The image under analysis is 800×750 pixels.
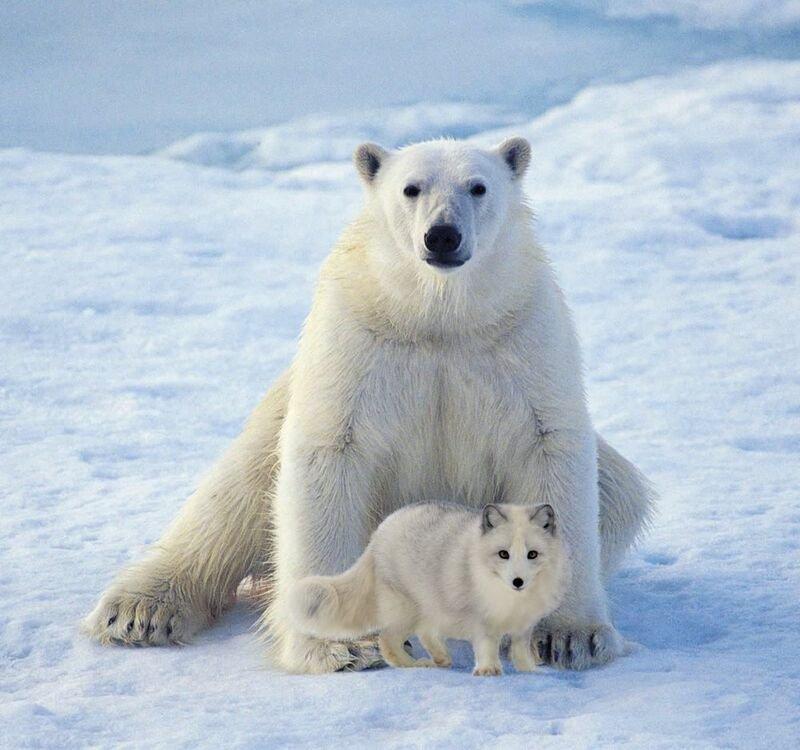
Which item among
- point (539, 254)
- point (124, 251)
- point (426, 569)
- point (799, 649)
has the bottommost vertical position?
point (799, 649)

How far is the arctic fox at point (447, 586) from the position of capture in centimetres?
330

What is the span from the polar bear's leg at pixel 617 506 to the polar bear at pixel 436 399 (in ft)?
1.77

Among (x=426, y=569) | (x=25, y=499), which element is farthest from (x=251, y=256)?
(x=426, y=569)

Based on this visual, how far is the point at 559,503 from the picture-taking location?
160 inches

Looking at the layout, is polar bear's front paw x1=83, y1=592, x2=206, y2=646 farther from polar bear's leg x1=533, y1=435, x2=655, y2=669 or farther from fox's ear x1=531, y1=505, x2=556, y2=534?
fox's ear x1=531, y1=505, x2=556, y2=534

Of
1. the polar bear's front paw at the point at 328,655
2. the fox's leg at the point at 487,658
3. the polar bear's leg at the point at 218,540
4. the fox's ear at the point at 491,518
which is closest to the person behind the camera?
the fox's ear at the point at 491,518

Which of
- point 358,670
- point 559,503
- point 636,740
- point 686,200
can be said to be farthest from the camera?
point 686,200

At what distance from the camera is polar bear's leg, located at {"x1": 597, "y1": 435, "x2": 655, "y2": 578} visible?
4.77 metres

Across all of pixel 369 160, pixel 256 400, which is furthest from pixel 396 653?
pixel 256 400

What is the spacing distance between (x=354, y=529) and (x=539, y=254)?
1.08 m

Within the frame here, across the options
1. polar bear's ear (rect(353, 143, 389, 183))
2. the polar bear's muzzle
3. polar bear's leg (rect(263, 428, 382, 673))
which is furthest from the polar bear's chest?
polar bear's ear (rect(353, 143, 389, 183))

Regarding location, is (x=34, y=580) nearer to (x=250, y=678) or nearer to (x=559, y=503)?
(x=250, y=678)

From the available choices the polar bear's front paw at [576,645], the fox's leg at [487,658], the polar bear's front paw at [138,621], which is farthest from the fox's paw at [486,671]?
the polar bear's front paw at [138,621]

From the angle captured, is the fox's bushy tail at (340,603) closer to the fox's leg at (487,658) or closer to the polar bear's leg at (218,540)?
the fox's leg at (487,658)
